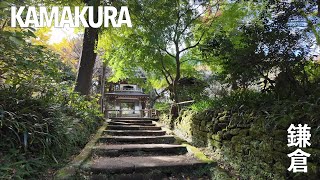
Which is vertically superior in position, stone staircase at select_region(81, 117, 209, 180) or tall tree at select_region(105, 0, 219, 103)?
tall tree at select_region(105, 0, 219, 103)

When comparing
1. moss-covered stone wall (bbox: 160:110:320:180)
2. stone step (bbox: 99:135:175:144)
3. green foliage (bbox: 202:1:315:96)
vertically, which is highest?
green foliage (bbox: 202:1:315:96)

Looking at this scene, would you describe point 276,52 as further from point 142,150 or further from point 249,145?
point 142,150

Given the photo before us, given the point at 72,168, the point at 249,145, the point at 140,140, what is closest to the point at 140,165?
the point at 72,168

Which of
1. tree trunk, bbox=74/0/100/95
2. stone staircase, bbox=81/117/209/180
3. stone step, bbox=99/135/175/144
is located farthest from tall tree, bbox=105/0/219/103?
stone staircase, bbox=81/117/209/180

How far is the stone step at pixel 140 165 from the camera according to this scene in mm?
3299

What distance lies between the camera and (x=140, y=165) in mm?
3451

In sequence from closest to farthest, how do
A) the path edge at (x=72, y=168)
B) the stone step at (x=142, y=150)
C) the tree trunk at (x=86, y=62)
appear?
the path edge at (x=72, y=168) → the stone step at (x=142, y=150) → the tree trunk at (x=86, y=62)

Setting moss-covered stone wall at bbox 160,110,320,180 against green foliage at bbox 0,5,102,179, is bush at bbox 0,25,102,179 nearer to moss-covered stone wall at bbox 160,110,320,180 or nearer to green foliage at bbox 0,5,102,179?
green foliage at bbox 0,5,102,179

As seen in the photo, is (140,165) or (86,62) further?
(86,62)

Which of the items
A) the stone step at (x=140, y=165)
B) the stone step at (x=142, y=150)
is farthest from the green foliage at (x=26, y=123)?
the stone step at (x=142, y=150)

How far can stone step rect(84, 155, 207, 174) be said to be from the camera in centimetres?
330

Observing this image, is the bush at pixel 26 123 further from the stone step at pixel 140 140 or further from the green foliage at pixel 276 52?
the green foliage at pixel 276 52

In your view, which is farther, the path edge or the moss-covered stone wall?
the path edge

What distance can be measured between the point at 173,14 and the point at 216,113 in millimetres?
3419
